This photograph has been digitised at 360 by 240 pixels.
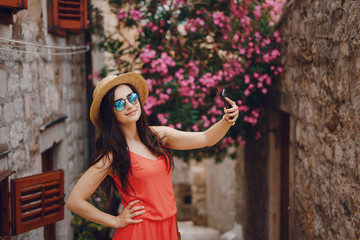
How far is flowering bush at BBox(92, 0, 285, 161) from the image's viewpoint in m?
4.95

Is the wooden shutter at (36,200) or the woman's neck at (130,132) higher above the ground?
the woman's neck at (130,132)

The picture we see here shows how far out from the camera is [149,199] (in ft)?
8.61

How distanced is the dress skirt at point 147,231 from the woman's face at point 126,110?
0.63 meters

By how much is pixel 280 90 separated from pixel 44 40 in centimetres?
252

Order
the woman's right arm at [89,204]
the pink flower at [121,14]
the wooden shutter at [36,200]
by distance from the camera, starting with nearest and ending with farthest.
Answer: the woman's right arm at [89,204]
the wooden shutter at [36,200]
the pink flower at [121,14]

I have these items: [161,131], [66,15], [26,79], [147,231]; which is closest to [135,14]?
[66,15]

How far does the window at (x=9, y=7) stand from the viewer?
8.79 feet

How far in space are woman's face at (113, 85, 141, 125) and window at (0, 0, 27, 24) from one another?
83 centimetres

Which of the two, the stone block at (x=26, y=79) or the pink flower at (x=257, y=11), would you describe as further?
the pink flower at (x=257, y=11)

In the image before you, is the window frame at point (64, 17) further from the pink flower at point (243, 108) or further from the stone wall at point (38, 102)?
the pink flower at point (243, 108)

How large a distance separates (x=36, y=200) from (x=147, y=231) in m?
1.11

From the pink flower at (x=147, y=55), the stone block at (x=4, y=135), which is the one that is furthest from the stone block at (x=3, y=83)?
the pink flower at (x=147, y=55)

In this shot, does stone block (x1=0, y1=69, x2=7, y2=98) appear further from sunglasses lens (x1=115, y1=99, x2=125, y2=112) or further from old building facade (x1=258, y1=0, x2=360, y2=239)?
old building facade (x1=258, y1=0, x2=360, y2=239)

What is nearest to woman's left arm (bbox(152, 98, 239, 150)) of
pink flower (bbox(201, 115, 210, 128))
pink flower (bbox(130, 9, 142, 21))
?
pink flower (bbox(201, 115, 210, 128))
